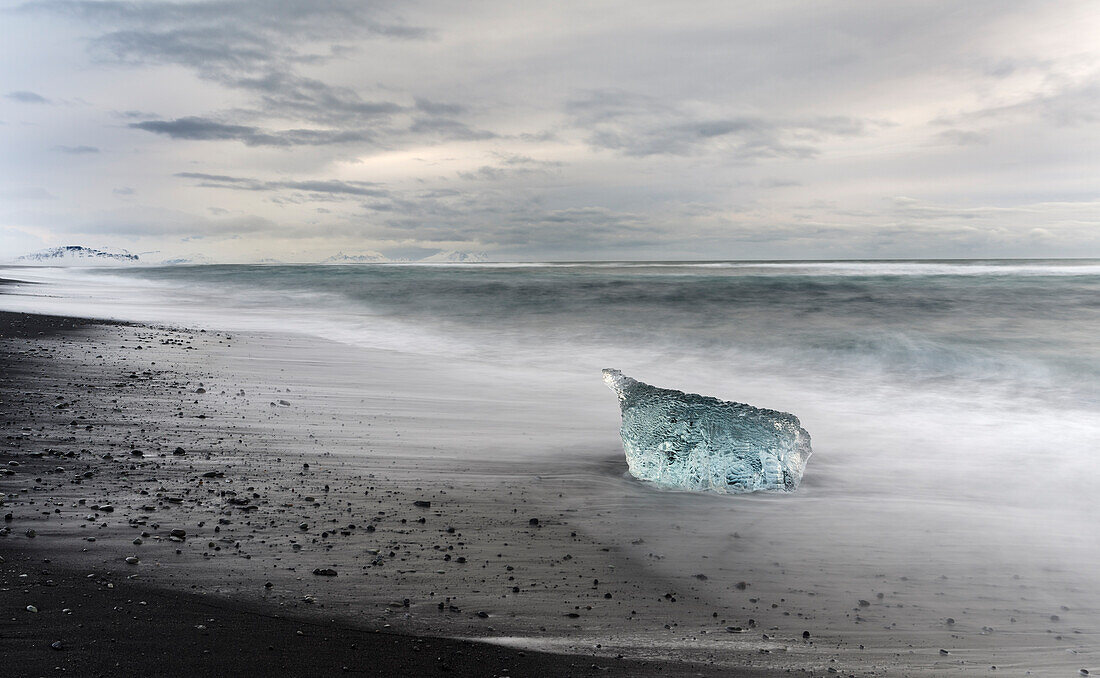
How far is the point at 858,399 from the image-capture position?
940 centimetres

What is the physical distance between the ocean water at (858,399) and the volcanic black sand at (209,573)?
50.1 inches

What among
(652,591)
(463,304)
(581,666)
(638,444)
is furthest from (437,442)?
(463,304)

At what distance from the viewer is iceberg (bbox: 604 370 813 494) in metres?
4.94

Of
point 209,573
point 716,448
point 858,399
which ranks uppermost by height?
point 858,399

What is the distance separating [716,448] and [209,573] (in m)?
3.26

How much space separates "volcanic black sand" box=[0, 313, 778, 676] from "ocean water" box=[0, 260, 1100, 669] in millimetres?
1273

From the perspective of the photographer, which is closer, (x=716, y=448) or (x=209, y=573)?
(x=209, y=573)

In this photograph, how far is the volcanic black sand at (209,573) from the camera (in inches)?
103

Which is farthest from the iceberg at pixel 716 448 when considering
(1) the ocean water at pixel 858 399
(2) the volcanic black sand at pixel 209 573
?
(2) the volcanic black sand at pixel 209 573

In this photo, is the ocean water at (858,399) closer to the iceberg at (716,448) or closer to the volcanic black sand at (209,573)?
the iceberg at (716,448)

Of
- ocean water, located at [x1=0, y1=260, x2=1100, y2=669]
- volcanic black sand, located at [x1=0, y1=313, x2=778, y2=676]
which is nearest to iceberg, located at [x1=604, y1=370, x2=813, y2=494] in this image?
ocean water, located at [x1=0, y1=260, x2=1100, y2=669]

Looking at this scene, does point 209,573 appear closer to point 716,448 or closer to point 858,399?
point 716,448

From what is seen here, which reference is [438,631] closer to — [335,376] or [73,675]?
[73,675]

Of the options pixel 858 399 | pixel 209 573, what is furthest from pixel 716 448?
pixel 858 399
